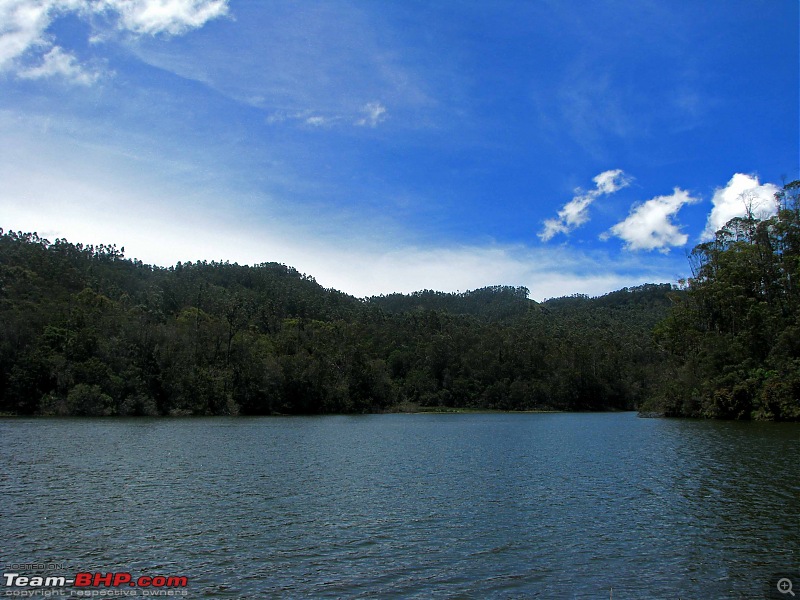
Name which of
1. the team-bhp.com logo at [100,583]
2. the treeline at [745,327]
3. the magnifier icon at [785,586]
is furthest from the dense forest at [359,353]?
the team-bhp.com logo at [100,583]

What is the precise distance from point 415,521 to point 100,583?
A: 37.0 ft

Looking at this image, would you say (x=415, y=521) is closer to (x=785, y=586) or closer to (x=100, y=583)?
(x=100, y=583)

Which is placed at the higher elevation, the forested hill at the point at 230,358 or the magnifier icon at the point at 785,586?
the forested hill at the point at 230,358

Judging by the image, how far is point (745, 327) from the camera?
86438 mm

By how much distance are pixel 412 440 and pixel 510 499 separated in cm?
3398

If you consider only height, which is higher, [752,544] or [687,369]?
[687,369]

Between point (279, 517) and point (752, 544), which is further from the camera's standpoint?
point (279, 517)

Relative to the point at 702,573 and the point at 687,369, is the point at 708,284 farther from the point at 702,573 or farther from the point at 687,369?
the point at 702,573

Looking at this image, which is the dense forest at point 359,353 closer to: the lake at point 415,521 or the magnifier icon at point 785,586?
the lake at point 415,521

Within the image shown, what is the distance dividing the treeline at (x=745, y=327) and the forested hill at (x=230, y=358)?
2756 inches

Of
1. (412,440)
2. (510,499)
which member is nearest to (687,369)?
(412,440)

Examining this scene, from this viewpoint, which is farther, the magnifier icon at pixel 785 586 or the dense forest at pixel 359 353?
the dense forest at pixel 359 353

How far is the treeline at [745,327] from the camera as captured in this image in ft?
247

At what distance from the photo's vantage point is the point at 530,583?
15711 mm
